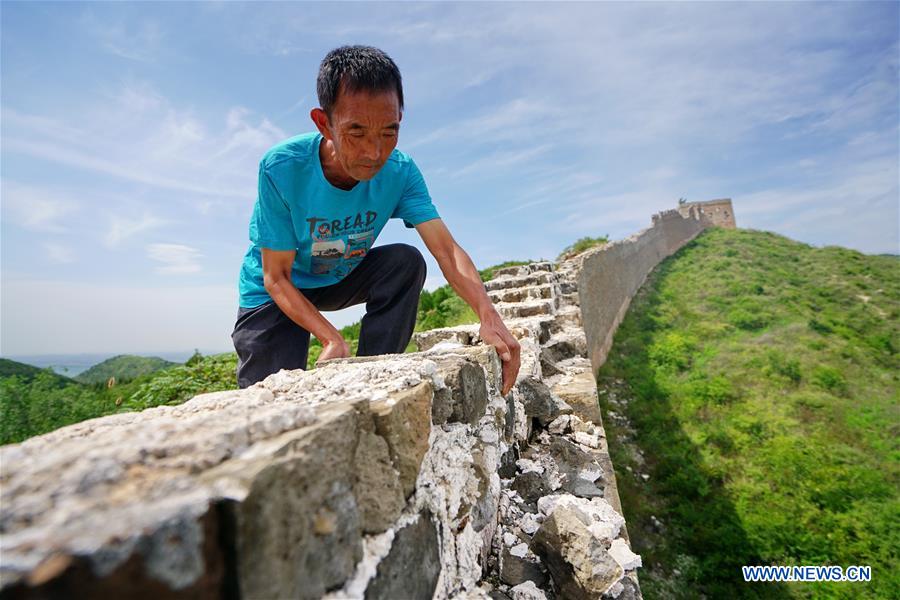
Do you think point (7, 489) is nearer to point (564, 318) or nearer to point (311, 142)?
point (311, 142)

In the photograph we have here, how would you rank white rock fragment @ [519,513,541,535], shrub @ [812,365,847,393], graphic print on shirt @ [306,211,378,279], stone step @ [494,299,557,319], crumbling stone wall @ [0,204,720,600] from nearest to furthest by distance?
crumbling stone wall @ [0,204,720,600] → white rock fragment @ [519,513,541,535] → graphic print on shirt @ [306,211,378,279] → stone step @ [494,299,557,319] → shrub @ [812,365,847,393]

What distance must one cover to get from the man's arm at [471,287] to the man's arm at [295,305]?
61cm

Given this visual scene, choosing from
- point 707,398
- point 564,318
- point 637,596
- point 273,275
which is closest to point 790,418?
point 707,398

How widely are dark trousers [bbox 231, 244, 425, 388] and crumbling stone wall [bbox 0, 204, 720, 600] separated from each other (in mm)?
955

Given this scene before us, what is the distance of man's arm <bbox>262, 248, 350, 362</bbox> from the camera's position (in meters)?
1.85

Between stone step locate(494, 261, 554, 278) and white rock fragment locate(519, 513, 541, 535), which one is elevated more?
stone step locate(494, 261, 554, 278)

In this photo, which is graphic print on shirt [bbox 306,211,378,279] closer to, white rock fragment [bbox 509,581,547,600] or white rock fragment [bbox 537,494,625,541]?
white rock fragment [bbox 537,494,625,541]

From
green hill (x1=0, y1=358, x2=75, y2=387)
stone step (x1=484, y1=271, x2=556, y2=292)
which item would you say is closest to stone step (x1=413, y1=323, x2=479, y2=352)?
stone step (x1=484, y1=271, x2=556, y2=292)

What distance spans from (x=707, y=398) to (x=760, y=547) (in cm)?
327

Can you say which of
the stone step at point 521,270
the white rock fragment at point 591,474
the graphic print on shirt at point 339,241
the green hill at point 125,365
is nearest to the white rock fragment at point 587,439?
the white rock fragment at point 591,474

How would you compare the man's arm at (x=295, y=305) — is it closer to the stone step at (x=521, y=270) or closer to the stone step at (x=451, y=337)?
the stone step at (x=451, y=337)

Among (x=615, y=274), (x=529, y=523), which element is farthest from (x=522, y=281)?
(x=615, y=274)

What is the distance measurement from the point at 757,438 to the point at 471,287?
19.5 feet

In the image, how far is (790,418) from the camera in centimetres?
652
